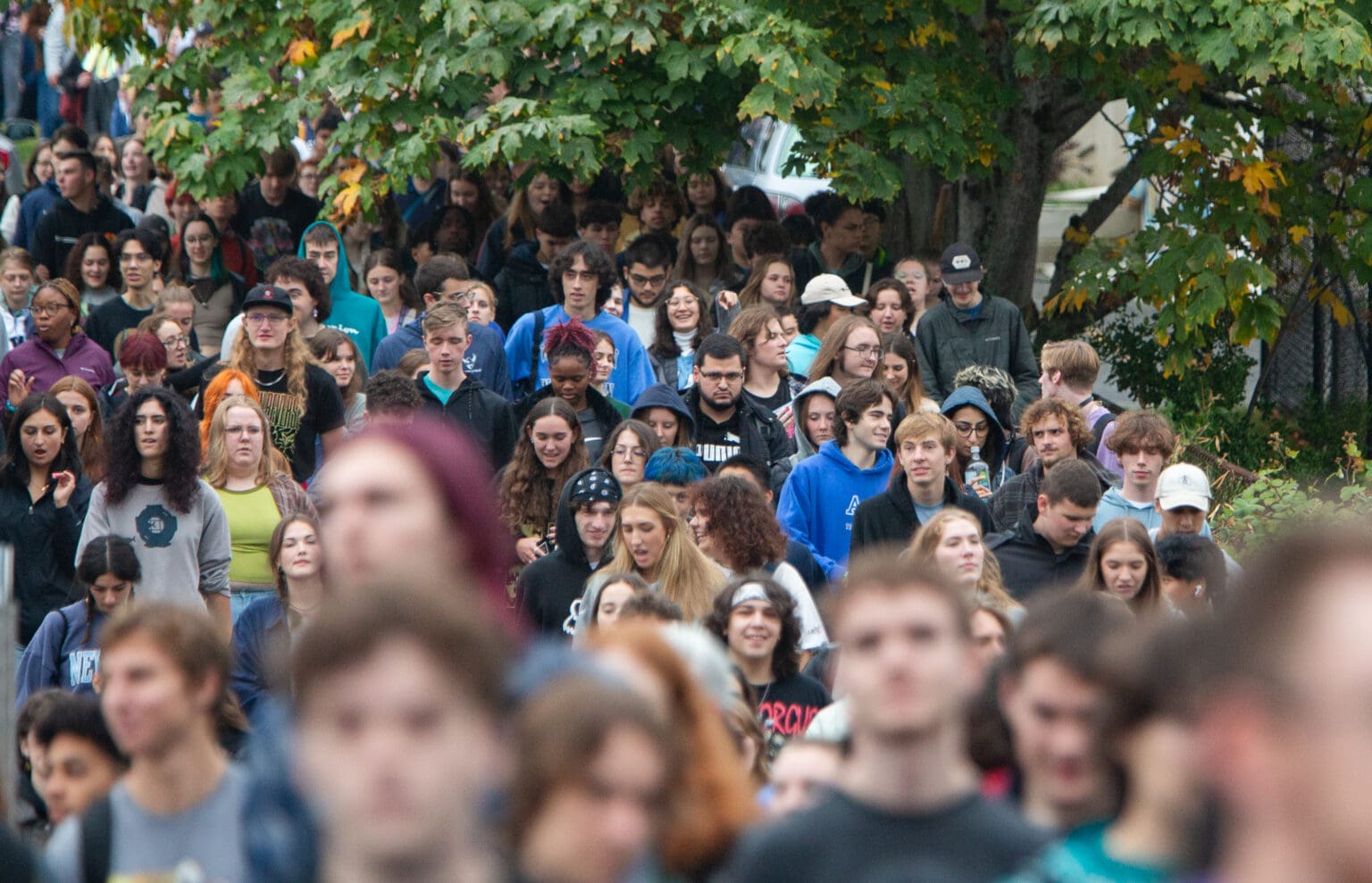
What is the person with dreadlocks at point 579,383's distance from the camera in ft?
31.3

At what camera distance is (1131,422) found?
856 centimetres

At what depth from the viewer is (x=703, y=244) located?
39.8 ft

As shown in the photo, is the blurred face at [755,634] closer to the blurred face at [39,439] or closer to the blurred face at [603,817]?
the blurred face at [603,817]

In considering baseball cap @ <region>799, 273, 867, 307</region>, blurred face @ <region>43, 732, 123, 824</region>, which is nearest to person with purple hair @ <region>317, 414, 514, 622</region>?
blurred face @ <region>43, 732, 123, 824</region>

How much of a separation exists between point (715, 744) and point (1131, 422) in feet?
19.5

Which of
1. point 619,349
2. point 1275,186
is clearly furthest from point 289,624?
point 1275,186

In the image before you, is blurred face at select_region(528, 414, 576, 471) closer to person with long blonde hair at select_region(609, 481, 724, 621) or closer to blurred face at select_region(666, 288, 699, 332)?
person with long blonde hair at select_region(609, 481, 724, 621)

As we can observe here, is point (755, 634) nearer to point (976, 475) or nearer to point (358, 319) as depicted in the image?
A: point (976, 475)

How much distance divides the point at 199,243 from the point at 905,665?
10.3m

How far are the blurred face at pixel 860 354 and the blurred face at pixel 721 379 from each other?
62 centimetres

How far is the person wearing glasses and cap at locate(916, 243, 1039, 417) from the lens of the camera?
11234mm

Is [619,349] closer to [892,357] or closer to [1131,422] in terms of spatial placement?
[892,357]

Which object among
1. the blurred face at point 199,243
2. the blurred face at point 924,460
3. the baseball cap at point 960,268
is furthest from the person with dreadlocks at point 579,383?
the blurred face at point 199,243

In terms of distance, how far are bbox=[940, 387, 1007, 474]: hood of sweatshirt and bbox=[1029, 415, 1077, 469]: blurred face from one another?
28.3 inches
